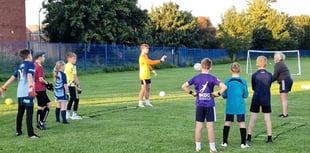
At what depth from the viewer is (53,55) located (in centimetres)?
3750

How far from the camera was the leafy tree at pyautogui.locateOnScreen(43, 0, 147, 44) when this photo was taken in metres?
45.1

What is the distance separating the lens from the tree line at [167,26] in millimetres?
45656

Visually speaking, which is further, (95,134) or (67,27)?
(67,27)

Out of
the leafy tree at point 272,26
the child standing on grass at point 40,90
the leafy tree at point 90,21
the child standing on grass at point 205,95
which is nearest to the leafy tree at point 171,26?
the leafy tree at point 90,21

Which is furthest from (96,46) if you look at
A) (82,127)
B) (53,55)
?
(82,127)

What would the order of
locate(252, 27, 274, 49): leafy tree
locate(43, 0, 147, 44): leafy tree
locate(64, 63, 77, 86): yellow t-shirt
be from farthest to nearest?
locate(252, 27, 274, 49): leafy tree
locate(43, 0, 147, 44): leafy tree
locate(64, 63, 77, 86): yellow t-shirt

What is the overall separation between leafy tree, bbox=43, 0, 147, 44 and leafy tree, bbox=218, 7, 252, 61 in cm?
2835

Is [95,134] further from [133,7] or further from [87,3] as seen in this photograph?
[133,7]

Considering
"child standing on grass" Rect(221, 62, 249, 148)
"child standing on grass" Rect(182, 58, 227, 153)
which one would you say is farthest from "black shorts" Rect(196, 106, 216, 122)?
"child standing on grass" Rect(221, 62, 249, 148)

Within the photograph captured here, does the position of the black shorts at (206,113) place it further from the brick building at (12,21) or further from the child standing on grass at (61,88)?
the brick building at (12,21)

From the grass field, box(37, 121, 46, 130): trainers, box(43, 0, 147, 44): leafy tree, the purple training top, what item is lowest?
the grass field

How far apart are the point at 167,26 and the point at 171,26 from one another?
61 centimetres

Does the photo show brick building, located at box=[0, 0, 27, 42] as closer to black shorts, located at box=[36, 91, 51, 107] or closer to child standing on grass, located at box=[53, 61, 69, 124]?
child standing on grass, located at box=[53, 61, 69, 124]

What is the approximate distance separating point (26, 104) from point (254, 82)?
16.0ft
